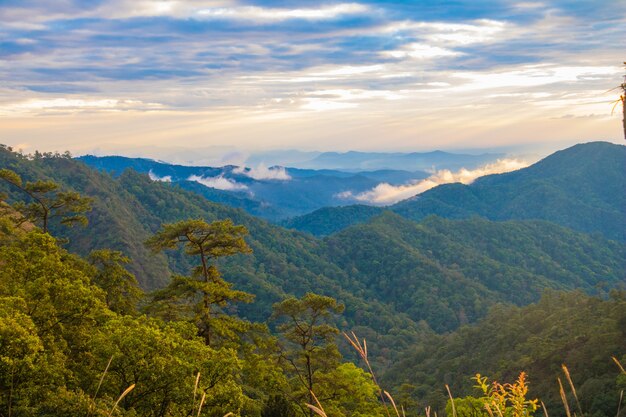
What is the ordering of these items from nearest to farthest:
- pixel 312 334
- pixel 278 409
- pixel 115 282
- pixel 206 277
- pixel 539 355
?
1. pixel 278 409
2. pixel 206 277
3. pixel 312 334
4. pixel 115 282
5. pixel 539 355

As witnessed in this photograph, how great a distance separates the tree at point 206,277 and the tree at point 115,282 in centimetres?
409

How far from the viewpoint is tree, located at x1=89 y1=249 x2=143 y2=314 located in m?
29.0

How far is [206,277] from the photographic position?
26156 mm

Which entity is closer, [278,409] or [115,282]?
[278,409]

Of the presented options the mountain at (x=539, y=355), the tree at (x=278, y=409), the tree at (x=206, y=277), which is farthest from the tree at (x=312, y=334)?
the mountain at (x=539, y=355)

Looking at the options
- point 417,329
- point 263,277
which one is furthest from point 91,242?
point 417,329

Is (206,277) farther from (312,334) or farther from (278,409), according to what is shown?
(278,409)

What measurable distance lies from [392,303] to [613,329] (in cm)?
12702

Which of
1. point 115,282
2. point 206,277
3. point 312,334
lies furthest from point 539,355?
point 115,282

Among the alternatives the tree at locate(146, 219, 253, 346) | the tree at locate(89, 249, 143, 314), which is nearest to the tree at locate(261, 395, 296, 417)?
the tree at locate(146, 219, 253, 346)

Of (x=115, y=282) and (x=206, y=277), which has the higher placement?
(x=206, y=277)

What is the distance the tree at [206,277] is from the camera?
24703 millimetres

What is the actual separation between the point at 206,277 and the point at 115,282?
6.08 m

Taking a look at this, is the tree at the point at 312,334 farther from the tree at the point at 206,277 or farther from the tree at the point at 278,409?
the tree at the point at 278,409
